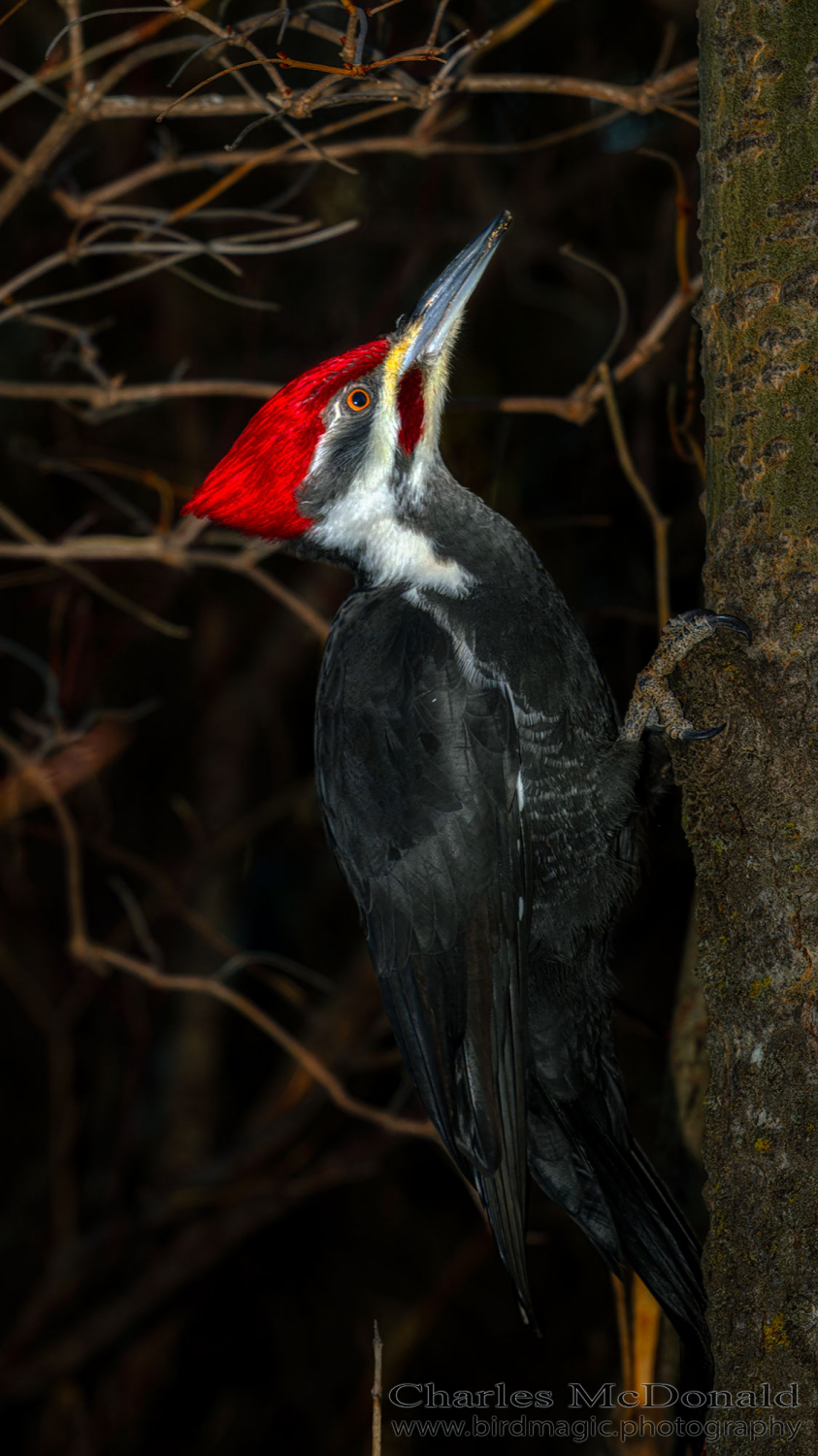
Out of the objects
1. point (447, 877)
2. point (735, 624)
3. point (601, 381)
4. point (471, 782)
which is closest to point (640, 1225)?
point (447, 877)

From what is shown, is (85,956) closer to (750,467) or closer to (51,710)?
(51,710)

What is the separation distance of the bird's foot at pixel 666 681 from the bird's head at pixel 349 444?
59cm

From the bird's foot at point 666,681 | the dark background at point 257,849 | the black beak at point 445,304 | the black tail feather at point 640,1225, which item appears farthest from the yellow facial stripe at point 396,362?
the black tail feather at point 640,1225

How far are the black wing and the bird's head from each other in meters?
0.32

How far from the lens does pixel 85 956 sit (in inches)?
112

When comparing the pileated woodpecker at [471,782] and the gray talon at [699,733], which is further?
the pileated woodpecker at [471,782]

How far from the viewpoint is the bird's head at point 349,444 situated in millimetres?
2156

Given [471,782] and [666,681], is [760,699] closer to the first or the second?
[666,681]

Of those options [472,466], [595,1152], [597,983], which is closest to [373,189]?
[472,466]

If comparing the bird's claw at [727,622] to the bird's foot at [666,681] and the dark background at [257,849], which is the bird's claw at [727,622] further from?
the dark background at [257,849]

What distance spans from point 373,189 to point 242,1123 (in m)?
3.32

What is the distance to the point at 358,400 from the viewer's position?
7.32 ft

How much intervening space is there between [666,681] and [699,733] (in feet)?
1.04

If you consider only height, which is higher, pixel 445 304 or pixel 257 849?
pixel 445 304
